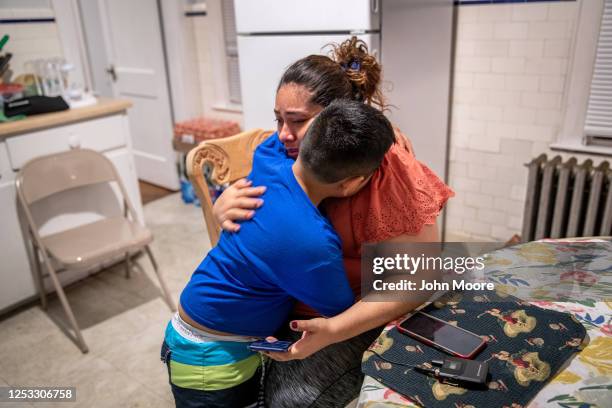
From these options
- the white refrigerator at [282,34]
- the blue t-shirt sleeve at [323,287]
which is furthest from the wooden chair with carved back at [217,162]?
the white refrigerator at [282,34]

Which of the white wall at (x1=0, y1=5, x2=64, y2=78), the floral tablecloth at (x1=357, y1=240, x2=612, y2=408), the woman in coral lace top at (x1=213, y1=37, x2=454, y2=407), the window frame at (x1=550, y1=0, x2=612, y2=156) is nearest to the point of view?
the floral tablecloth at (x1=357, y1=240, x2=612, y2=408)

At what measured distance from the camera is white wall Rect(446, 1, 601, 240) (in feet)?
8.52

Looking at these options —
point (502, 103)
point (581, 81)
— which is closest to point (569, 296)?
point (581, 81)

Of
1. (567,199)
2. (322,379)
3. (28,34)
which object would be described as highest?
(28,34)

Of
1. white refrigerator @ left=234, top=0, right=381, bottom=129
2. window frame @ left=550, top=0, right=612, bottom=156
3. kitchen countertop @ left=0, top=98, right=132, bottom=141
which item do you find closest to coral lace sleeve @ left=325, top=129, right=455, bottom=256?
white refrigerator @ left=234, top=0, right=381, bottom=129

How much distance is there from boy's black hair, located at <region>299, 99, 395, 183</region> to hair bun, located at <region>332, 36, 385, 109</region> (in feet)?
1.20

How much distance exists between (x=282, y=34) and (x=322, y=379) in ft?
6.39

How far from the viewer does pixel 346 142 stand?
98cm

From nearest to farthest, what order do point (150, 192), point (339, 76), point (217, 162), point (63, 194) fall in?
1. point (339, 76)
2. point (217, 162)
3. point (63, 194)
4. point (150, 192)

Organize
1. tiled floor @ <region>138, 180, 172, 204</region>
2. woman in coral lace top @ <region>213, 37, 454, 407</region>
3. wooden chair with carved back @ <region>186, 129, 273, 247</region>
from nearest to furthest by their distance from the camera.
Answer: woman in coral lace top @ <region>213, 37, 454, 407</region> < wooden chair with carved back @ <region>186, 129, 273, 247</region> < tiled floor @ <region>138, 180, 172, 204</region>

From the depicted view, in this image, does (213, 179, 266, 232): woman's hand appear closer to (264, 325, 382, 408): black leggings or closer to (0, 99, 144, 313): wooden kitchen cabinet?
(264, 325, 382, 408): black leggings

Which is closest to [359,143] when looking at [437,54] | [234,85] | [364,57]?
[364,57]

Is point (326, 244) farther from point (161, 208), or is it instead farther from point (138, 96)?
point (138, 96)

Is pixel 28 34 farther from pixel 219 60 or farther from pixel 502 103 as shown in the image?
pixel 502 103
